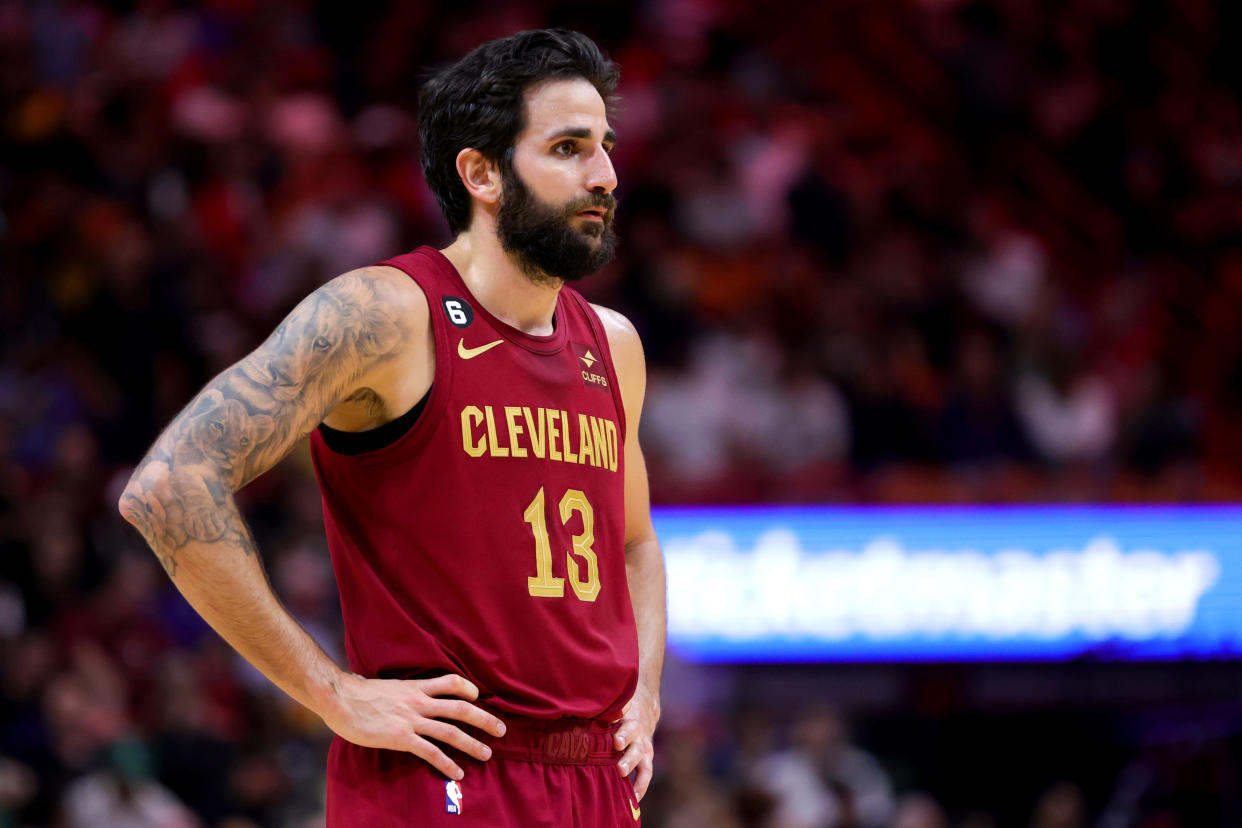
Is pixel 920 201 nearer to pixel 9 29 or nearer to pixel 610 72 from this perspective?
pixel 9 29

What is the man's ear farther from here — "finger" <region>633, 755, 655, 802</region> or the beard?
"finger" <region>633, 755, 655, 802</region>

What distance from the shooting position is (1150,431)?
12.3 m

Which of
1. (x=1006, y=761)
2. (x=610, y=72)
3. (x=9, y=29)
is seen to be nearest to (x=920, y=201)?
(x=1006, y=761)

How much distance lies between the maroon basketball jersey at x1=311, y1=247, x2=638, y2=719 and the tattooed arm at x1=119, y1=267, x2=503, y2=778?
134 millimetres

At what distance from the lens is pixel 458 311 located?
12.9 ft

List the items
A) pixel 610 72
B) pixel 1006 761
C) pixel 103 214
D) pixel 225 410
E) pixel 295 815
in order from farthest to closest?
pixel 103 214 → pixel 1006 761 → pixel 295 815 → pixel 610 72 → pixel 225 410

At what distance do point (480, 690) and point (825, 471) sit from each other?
807cm

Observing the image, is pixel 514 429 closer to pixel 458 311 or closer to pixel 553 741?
pixel 458 311

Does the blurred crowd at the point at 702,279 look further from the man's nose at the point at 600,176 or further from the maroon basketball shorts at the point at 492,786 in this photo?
the man's nose at the point at 600,176

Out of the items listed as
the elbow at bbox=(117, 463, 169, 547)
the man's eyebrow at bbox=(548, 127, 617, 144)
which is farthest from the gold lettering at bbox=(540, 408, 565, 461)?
the elbow at bbox=(117, 463, 169, 547)

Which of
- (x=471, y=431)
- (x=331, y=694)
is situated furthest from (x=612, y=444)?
(x=331, y=694)

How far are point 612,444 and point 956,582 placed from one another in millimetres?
7666

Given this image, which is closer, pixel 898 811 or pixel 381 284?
pixel 381 284

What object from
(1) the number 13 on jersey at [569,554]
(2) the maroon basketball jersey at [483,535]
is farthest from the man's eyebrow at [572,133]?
(1) the number 13 on jersey at [569,554]
